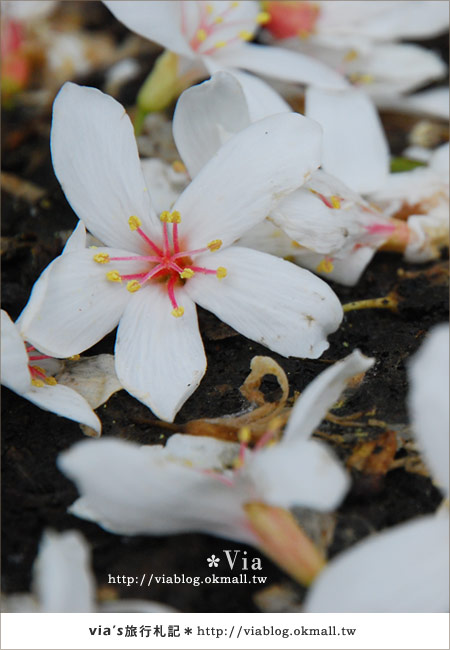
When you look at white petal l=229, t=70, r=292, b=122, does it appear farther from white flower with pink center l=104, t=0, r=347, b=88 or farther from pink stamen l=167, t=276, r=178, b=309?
pink stamen l=167, t=276, r=178, b=309

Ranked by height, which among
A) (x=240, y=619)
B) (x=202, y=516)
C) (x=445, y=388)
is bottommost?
(x=240, y=619)

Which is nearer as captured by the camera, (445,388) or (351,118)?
(445,388)

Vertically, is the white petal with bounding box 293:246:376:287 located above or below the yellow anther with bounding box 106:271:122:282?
below

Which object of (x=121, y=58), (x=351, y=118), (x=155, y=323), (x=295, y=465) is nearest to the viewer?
(x=295, y=465)

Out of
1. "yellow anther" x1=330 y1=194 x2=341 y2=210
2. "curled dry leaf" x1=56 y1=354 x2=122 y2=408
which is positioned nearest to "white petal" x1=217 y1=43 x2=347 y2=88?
"yellow anther" x1=330 y1=194 x2=341 y2=210

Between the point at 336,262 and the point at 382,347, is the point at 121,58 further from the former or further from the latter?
the point at 382,347

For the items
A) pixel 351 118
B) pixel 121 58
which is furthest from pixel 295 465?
pixel 121 58

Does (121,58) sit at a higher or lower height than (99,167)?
lower

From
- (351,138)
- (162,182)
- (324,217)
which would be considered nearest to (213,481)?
(324,217)
